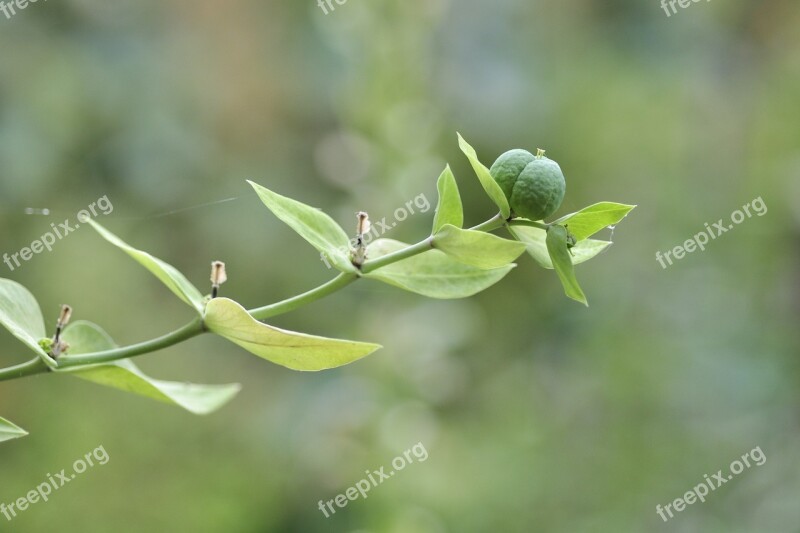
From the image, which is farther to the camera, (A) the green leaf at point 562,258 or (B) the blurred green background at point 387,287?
(B) the blurred green background at point 387,287

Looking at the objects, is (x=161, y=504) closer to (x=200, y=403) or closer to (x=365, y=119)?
(x=365, y=119)

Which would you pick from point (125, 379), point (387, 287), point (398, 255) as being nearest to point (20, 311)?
point (125, 379)

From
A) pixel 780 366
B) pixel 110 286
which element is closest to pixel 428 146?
pixel 110 286

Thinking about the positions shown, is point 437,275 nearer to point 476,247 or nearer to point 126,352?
point 476,247

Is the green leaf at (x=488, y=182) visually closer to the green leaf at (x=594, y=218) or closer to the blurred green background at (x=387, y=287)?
the green leaf at (x=594, y=218)

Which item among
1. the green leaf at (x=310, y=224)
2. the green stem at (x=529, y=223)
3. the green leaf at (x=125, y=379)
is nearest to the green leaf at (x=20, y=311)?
the green leaf at (x=125, y=379)

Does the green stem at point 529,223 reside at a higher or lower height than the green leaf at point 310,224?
lower
